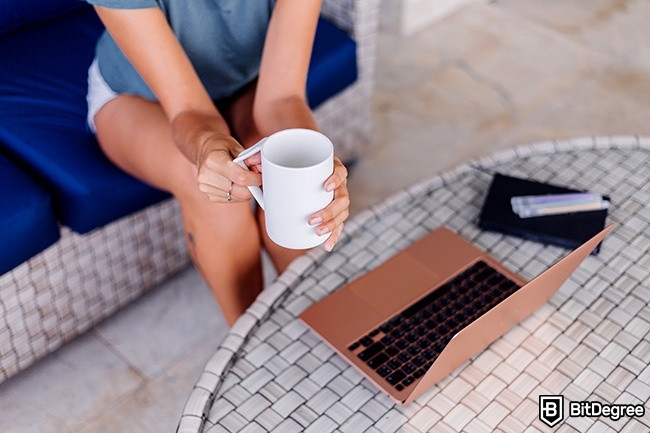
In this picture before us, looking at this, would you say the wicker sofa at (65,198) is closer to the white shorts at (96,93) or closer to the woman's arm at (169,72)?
the white shorts at (96,93)

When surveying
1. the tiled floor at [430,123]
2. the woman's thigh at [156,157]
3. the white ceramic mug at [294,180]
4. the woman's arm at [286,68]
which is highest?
the white ceramic mug at [294,180]

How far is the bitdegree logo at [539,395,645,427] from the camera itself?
977 mm

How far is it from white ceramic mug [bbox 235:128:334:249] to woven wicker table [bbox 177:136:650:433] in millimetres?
185

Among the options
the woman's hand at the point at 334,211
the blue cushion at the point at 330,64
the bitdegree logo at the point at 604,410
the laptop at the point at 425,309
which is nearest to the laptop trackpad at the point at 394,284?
the laptop at the point at 425,309

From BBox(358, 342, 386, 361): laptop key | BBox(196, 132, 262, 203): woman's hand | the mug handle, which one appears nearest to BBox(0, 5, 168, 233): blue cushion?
BBox(196, 132, 262, 203): woman's hand

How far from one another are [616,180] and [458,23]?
4.91ft

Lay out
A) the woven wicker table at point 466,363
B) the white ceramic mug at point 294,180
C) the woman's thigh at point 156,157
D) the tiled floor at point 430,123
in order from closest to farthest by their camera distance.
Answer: the white ceramic mug at point 294,180
the woven wicker table at point 466,363
the woman's thigh at point 156,157
the tiled floor at point 430,123

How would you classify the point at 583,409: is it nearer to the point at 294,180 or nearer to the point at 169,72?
the point at 294,180

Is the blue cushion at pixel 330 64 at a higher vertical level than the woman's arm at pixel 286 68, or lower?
lower

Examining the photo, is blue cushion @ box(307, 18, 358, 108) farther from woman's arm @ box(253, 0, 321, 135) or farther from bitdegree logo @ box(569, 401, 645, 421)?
bitdegree logo @ box(569, 401, 645, 421)

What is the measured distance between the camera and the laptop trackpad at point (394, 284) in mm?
1106

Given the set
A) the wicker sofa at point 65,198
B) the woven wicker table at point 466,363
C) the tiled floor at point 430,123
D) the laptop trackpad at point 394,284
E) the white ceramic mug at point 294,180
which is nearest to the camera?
the white ceramic mug at point 294,180

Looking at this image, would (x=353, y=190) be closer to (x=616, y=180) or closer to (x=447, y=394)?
(x=616, y=180)

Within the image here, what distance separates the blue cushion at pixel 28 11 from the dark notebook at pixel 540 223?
41.1 inches
